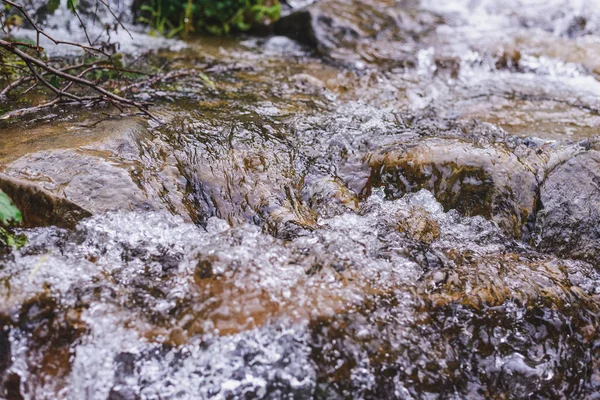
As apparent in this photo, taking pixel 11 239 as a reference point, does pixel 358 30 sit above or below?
above

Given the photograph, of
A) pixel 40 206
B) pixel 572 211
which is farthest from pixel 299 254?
pixel 572 211

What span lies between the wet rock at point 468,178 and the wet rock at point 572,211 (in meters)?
0.10

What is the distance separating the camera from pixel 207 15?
20.8 feet

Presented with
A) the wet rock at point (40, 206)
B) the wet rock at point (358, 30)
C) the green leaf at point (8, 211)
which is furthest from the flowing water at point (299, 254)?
the wet rock at point (358, 30)

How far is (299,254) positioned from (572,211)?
168 cm

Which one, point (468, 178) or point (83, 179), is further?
point (468, 178)

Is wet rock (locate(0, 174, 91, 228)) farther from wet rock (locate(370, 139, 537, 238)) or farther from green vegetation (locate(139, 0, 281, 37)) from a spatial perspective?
green vegetation (locate(139, 0, 281, 37))

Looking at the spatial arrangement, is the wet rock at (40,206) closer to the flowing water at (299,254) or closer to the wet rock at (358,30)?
the flowing water at (299,254)

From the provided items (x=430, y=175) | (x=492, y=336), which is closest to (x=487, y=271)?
(x=492, y=336)

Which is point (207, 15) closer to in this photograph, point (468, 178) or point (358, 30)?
point (358, 30)

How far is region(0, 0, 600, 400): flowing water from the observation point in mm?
1839

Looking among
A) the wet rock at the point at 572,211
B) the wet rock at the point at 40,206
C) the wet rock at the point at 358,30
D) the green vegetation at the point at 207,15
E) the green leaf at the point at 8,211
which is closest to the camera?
the green leaf at the point at 8,211

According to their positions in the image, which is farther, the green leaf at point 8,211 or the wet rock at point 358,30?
the wet rock at point 358,30

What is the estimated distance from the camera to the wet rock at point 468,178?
274 cm
